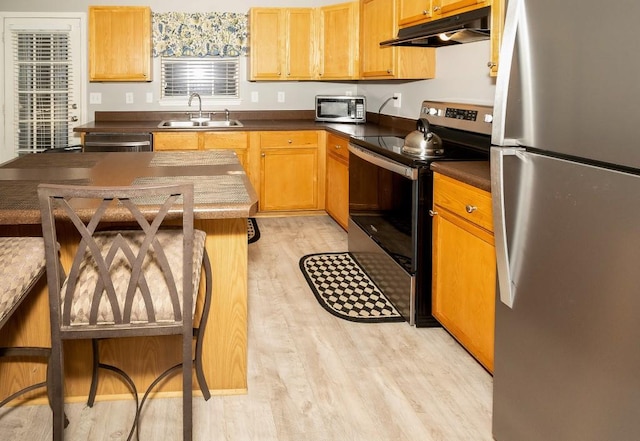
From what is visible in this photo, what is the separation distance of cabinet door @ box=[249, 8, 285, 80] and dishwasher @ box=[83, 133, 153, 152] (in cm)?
128

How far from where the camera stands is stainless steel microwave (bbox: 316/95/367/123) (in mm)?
6156

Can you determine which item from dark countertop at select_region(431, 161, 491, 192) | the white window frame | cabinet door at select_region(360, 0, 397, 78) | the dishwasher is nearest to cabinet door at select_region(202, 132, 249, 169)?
the dishwasher

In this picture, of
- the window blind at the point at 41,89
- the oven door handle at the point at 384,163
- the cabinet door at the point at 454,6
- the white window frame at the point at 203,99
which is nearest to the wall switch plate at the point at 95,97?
the window blind at the point at 41,89

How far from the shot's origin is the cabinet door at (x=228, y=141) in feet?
18.6

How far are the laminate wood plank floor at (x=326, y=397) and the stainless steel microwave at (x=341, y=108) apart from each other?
2.96 m

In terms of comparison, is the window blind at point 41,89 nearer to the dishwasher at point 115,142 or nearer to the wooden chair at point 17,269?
the dishwasher at point 115,142

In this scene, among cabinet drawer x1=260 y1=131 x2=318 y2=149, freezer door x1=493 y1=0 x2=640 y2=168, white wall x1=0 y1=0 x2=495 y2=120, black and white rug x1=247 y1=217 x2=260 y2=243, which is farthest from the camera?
cabinet drawer x1=260 y1=131 x2=318 y2=149

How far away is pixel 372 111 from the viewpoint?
20.3 feet

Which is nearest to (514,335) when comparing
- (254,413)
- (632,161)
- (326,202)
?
(632,161)

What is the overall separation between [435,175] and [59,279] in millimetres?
1813

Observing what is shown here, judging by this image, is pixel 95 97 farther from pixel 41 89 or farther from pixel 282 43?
pixel 282 43

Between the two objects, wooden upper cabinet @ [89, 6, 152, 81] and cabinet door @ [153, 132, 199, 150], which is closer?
cabinet door @ [153, 132, 199, 150]

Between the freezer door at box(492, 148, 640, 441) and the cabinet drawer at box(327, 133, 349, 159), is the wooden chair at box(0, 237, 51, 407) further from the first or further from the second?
the cabinet drawer at box(327, 133, 349, 159)

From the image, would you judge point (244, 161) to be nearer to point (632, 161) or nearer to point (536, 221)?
point (536, 221)
